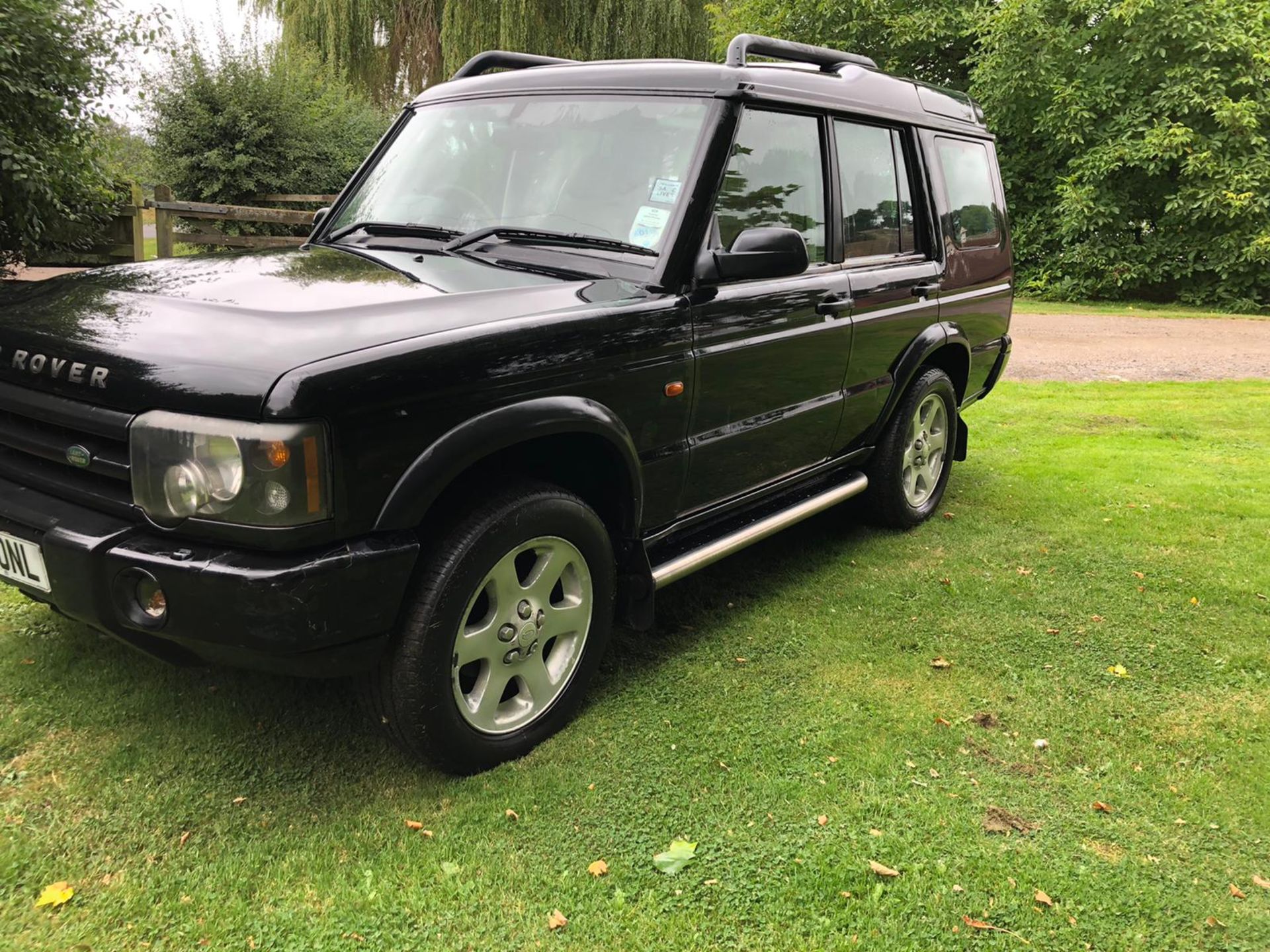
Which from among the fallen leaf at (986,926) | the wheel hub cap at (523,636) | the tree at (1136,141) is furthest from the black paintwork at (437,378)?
the tree at (1136,141)

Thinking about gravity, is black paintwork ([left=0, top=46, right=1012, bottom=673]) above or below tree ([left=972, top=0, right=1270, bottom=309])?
below

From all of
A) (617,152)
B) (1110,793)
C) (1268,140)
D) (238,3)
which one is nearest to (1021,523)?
(1110,793)

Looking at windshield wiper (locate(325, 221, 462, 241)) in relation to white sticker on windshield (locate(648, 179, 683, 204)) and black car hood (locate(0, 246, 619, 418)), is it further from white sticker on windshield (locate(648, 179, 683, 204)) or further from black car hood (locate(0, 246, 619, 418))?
white sticker on windshield (locate(648, 179, 683, 204))

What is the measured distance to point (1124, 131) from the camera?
16.8 metres

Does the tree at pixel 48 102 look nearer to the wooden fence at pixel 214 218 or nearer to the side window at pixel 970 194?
the wooden fence at pixel 214 218

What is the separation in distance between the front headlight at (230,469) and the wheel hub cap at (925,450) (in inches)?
136

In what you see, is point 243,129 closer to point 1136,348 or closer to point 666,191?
point 1136,348

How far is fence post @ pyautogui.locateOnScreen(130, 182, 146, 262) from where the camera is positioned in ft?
33.5

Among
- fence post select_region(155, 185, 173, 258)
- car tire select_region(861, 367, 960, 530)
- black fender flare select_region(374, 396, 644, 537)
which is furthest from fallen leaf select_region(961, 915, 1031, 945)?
fence post select_region(155, 185, 173, 258)

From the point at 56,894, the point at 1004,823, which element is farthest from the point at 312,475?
the point at 1004,823

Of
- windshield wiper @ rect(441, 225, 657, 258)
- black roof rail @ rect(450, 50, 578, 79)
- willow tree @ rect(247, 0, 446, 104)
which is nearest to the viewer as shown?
windshield wiper @ rect(441, 225, 657, 258)

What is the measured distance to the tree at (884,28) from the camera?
18938 millimetres

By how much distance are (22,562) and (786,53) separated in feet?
10.5

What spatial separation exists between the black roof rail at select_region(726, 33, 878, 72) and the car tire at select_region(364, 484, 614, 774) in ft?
5.92
